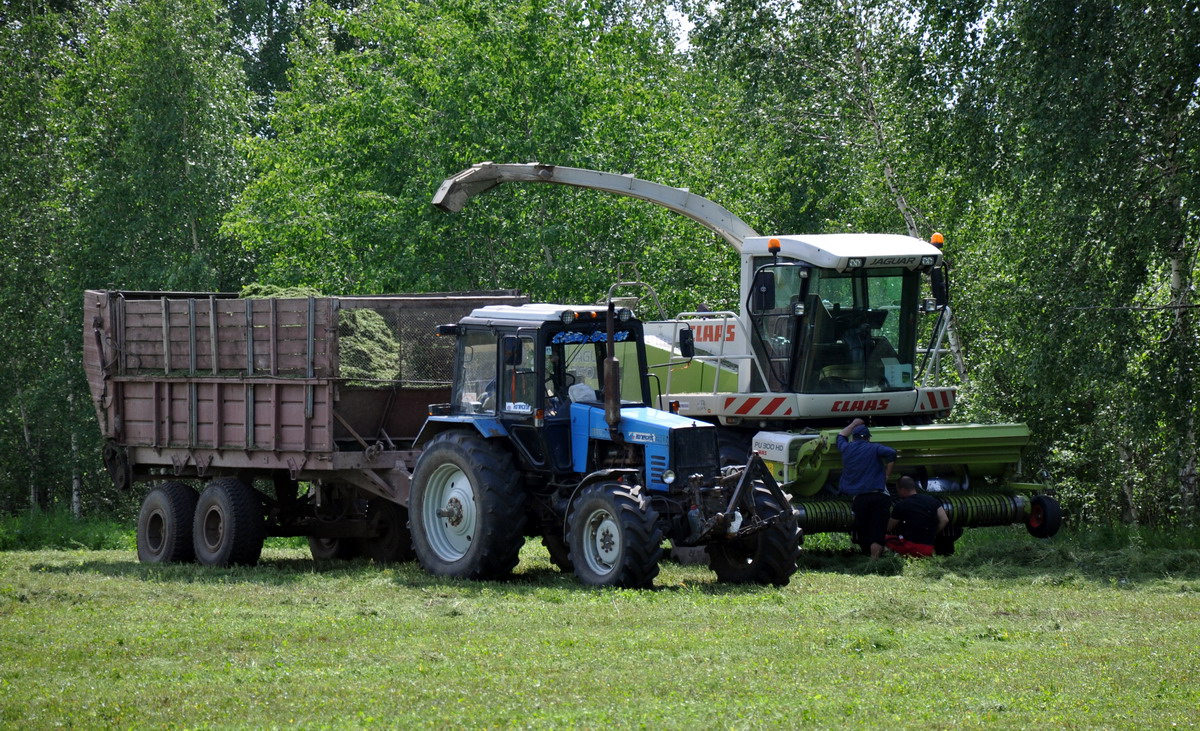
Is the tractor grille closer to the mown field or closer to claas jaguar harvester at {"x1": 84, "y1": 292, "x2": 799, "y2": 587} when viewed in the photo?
claas jaguar harvester at {"x1": 84, "y1": 292, "x2": 799, "y2": 587}

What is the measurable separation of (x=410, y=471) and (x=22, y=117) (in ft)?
69.0

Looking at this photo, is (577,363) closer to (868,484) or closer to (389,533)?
(868,484)

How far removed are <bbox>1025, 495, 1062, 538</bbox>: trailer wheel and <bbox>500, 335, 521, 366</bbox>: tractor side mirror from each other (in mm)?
5928

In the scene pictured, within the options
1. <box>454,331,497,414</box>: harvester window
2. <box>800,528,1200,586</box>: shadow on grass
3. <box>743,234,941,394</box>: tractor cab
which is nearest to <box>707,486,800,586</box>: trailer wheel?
<box>800,528,1200,586</box>: shadow on grass

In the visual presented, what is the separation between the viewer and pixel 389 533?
51.6 feet

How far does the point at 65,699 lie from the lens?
7707 mm

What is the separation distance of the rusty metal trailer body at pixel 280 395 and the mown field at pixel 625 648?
1.47 m

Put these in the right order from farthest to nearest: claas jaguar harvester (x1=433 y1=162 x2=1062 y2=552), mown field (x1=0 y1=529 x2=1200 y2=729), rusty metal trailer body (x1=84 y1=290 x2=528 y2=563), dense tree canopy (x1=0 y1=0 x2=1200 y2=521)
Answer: dense tree canopy (x1=0 y1=0 x2=1200 y2=521) < claas jaguar harvester (x1=433 y1=162 x2=1062 y2=552) < rusty metal trailer body (x1=84 y1=290 x2=528 y2=563) < mown field (x1=0 y1=529 x2=1200 y2=729)

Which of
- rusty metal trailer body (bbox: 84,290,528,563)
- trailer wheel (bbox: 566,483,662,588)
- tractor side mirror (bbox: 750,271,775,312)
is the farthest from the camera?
tractor side mirror (bbox: 750,271,775,312)

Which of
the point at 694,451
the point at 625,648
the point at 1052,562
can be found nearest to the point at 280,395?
the point at 694,451

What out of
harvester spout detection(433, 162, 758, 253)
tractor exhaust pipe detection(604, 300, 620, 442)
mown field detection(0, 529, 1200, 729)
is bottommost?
mown field detection(0, 529, 1200, 729)

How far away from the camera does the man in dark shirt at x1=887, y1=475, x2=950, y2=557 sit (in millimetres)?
14250

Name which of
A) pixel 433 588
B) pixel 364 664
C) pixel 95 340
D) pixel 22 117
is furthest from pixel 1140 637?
pixel 22 117

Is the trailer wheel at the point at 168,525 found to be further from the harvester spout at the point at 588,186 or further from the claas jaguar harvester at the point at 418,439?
the harvester spout at the point at 588,186
